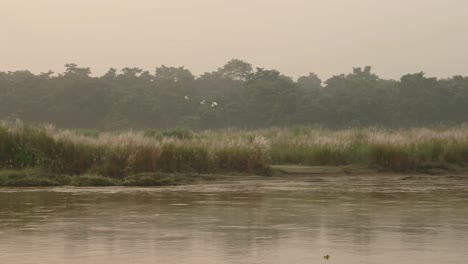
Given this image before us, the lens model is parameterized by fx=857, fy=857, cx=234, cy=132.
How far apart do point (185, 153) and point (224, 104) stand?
71.7m

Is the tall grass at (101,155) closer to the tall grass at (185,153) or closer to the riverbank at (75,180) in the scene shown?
the tall grass at (185,153)

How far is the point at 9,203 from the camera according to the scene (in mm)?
18516

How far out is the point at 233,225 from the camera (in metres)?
14.3

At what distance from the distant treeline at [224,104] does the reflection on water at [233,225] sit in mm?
69915

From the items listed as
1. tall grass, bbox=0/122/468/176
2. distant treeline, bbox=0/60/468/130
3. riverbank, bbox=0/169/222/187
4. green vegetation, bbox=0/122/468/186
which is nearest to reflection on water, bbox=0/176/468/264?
riverbank, bbox=0/169/222/187

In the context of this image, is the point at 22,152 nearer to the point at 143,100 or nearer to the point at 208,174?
the point at 208,174

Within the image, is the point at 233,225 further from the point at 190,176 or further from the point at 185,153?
the point at 185,153

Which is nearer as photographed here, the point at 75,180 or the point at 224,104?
the point at 75,180

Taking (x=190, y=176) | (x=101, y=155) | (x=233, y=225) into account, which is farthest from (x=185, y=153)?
(x=233, y=225)

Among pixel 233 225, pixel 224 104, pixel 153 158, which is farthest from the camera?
pixel 224 104

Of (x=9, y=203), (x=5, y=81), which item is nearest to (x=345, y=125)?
(x=5, y=81)

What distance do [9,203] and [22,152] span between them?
8.95 metres

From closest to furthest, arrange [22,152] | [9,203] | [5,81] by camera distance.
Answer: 1. [9,203]
2. [22,152]
3. [5,81]

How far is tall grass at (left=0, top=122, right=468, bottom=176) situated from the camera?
2711cm
